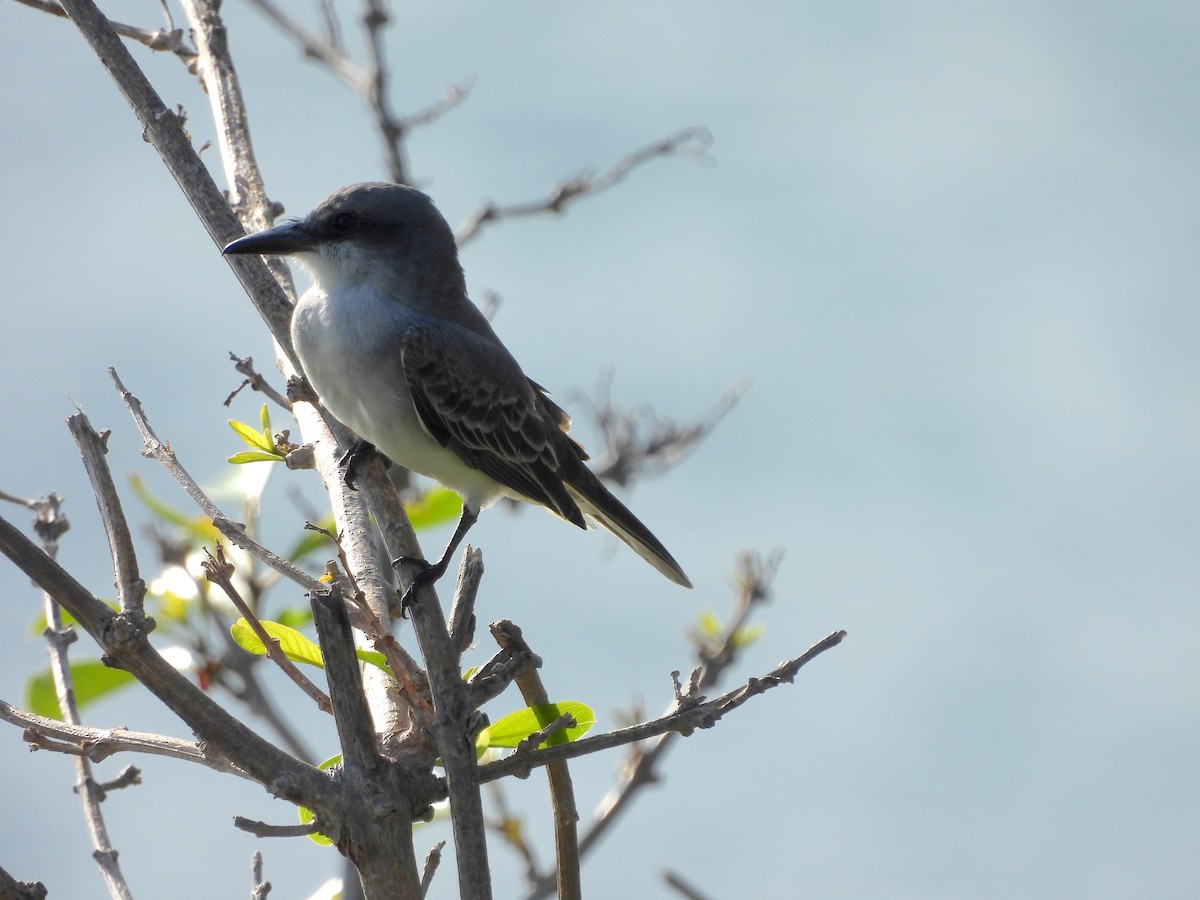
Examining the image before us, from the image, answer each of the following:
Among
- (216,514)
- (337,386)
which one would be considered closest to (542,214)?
(337,386)

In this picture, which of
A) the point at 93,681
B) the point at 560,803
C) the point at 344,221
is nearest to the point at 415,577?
the point at 560,803

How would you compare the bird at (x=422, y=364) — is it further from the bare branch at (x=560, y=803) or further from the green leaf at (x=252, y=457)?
the bare branch at (x=560, y=803)

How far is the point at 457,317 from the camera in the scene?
5699mm

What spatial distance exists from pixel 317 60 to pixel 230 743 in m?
5.89

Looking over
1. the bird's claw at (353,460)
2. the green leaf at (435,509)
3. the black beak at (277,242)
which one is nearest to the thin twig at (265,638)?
the bird's claw at (353,460)

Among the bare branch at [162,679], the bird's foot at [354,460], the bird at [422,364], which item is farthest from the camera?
→ the bird at [422,364]

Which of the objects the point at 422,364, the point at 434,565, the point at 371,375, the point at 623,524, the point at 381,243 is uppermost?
the point at 381,243

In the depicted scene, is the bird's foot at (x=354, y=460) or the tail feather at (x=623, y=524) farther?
the tail feather at (x=623, y=524)

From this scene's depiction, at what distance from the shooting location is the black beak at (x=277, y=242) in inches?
163

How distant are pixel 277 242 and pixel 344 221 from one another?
2.57 feet

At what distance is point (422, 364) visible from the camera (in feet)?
17.2

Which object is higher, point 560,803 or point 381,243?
point 381,243

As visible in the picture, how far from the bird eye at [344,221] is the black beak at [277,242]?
24 cm

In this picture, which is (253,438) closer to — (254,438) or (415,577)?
(254,438)
